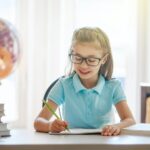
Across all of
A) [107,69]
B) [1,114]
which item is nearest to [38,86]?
[107,69]

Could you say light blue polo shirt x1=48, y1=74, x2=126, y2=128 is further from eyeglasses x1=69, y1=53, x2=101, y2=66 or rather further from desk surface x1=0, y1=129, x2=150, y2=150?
desk surface x1=0, y1=129, x2=150, y2=150

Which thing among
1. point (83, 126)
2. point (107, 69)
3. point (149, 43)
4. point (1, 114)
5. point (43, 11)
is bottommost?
point (83, 126)

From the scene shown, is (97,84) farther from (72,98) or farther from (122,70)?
(122,70)

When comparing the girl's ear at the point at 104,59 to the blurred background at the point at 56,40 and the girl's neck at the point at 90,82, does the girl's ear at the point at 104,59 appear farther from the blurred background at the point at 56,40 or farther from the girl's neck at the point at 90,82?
the blurred background at the point at 56,40

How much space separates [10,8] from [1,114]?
211cm

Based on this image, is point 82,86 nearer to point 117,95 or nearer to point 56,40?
point 117,95

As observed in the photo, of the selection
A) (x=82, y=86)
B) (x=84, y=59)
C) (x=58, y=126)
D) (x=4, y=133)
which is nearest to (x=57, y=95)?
(x=82, y=86)

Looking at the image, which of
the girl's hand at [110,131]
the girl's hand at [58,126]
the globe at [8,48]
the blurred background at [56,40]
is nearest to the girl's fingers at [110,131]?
the girl's hand at [110,131]

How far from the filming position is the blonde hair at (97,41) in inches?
65.8

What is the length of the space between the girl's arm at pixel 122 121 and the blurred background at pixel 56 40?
4.94 feet

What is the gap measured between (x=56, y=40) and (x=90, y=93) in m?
1.48

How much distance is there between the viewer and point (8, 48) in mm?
2605

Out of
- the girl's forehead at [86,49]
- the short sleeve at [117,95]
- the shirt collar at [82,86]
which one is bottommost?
the short sleeve at [117,95]

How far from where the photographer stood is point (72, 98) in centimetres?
175
